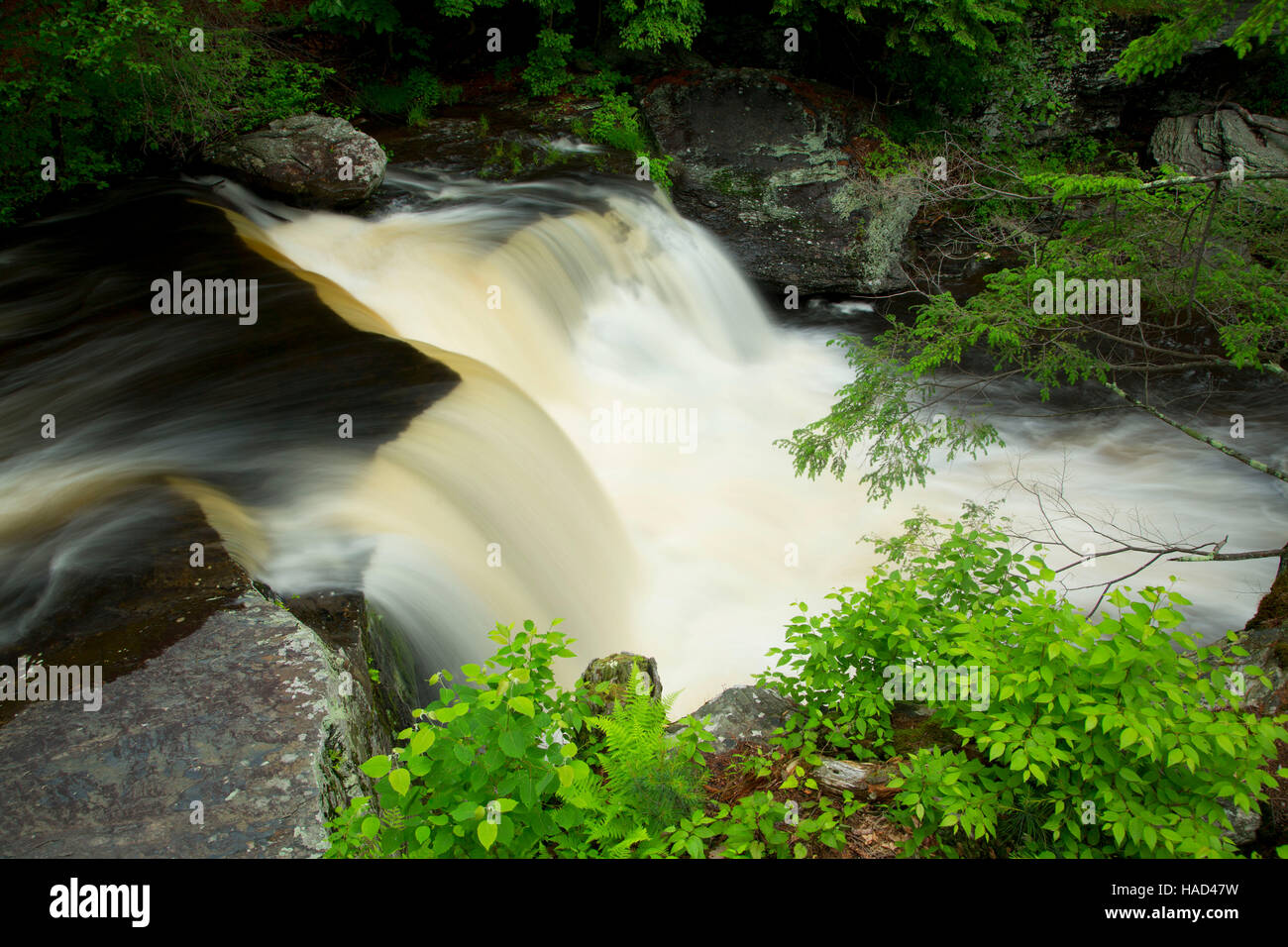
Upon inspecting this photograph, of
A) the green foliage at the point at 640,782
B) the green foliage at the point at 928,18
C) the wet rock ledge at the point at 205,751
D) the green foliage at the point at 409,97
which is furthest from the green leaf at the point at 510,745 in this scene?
the green foliage at the point at 409,97

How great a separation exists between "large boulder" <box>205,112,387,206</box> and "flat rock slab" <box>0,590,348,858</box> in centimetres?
771

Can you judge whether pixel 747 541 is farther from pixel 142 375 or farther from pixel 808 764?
pixel 142 375

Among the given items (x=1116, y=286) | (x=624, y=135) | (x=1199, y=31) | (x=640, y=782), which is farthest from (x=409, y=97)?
(x=640, y=782)

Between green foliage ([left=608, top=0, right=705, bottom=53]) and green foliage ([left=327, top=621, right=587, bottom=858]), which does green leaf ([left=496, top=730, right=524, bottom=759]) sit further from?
green foliage ([left=608, top=0, right=705, bottom=53])

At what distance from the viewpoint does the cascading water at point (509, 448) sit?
17.1 ft

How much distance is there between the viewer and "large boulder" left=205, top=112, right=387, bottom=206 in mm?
10047

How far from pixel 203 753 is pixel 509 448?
3.67 metres

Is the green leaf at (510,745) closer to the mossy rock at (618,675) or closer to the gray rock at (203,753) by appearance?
the gray rock at (203,753)

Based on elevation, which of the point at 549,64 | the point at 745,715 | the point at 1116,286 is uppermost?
the point at 549,64

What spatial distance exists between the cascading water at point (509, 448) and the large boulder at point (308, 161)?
14.5 inches

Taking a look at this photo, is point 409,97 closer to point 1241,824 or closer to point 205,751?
point 205,751

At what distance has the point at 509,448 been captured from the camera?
6613 millimetres

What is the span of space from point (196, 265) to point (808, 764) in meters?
7.47
